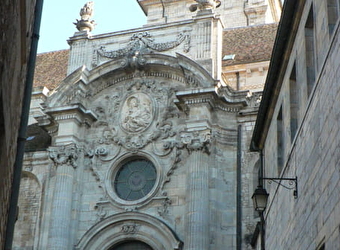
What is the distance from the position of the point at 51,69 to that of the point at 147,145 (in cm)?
1148

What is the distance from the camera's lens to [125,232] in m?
24.6

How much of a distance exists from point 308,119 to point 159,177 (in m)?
13.0

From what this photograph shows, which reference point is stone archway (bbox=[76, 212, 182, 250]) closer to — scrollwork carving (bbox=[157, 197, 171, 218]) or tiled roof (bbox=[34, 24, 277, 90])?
scrollwork carving (bbox=[157, 197, 171, 218])

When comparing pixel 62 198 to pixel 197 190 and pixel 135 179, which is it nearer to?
pixel 135 179

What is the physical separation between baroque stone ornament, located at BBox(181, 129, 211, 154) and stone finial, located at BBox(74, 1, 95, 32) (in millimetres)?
6956

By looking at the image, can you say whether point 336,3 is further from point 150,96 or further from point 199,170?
point 150,96

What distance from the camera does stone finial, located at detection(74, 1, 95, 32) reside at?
28562 mm

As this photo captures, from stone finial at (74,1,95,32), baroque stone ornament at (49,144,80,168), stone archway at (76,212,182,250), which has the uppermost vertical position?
stone finial at (74,1,95,32)

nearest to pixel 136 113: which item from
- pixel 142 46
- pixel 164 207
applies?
pixel 142 46

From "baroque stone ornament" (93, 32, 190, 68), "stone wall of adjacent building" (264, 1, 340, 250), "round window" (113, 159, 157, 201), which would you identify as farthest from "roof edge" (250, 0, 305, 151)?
"baroque stone ornament" (93, 32, 190, 68)

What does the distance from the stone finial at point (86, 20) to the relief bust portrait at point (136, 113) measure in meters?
3.95

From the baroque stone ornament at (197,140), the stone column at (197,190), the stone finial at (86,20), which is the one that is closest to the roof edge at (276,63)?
the stone column at (197,190)

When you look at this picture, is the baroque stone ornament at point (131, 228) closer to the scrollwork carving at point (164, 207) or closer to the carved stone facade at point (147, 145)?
the carved stone facade at point (147, 145)

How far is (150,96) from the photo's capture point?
86.8 feet
